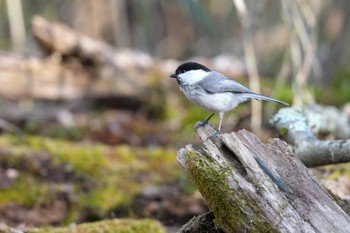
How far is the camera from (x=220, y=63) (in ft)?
31.1

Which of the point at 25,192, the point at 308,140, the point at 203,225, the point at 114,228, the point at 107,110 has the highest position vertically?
the point at 107,110

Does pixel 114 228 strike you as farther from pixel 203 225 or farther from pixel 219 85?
pixel 219 85

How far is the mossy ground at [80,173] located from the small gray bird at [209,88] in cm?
190

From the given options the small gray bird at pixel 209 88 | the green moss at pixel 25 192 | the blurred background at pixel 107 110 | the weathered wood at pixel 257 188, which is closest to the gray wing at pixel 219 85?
the small gray bird at pixel 209 88

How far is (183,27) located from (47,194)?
476 inches

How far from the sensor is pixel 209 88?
3621mm

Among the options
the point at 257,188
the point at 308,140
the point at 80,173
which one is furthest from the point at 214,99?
the point at 80,173

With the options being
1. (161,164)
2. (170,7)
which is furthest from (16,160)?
(170,7)

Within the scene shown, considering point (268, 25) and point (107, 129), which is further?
point (268, 25)

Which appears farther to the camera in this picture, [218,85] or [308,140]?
[308,140]

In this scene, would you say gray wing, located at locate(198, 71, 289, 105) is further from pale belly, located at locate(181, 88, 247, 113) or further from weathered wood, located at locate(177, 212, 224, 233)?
weathered wood, located at locate(177, 212, 224, 233)

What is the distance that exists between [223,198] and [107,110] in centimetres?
568

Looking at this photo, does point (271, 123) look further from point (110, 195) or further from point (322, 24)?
point (322, 24)

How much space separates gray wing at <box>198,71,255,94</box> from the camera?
11.9 feet
